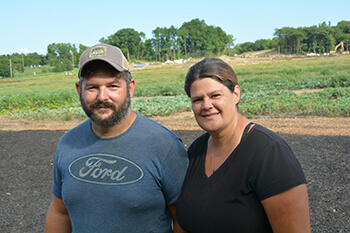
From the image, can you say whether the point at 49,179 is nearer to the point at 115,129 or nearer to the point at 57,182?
the point at 57,182

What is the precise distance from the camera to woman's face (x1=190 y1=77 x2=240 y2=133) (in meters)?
2.06

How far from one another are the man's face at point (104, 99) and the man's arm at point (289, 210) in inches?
38.9

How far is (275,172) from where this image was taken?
1.76 meters

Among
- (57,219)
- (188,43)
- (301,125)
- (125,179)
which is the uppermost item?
(188,43)

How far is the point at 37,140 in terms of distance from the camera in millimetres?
9656

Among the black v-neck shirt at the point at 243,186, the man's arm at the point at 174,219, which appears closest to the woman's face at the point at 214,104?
the black v-neck shirt at the point at 243,186

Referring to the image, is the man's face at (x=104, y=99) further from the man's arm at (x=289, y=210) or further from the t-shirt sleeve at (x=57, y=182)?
the man's arm at (x=289, y=210)

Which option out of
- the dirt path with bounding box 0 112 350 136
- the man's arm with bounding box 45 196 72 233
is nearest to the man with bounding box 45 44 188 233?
the man's arm with bounding box 45 196 72 233

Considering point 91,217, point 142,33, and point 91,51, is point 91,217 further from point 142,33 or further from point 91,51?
point 142,33

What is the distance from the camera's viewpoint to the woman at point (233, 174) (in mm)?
1771

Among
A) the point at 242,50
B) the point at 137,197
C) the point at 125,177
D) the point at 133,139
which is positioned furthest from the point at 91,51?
the point at 242,50

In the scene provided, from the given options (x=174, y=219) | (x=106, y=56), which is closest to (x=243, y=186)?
(x=174, y=219)

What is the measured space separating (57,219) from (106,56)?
1.17 meters

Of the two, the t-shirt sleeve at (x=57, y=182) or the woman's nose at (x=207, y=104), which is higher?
the woman's nose at (x=207, y=104)
